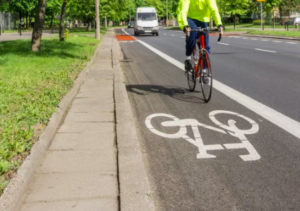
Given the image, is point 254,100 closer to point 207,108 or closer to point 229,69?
point 207,108

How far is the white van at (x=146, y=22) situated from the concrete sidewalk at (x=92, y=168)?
3391 centimetres

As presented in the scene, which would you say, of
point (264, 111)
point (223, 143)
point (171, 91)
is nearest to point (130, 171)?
point (223, 143)

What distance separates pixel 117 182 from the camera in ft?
11.1

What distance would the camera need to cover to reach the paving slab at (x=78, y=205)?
294 centimetres

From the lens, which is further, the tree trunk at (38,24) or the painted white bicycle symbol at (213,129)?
the tree trunk at (38,24)

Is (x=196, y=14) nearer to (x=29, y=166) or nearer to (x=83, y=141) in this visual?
(x=83, y=141)

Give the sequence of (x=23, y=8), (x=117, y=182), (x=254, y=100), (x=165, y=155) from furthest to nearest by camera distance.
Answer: (x=23, y=8), (x=254, y=100), (x=165, y=155), (x=117, y=182)

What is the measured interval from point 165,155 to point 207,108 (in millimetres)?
2281

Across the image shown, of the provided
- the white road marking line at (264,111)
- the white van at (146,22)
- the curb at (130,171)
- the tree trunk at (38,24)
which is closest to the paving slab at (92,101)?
the curb at (130,171)

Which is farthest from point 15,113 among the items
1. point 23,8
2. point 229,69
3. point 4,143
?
point 23,8

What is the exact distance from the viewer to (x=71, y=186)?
3.32 meters

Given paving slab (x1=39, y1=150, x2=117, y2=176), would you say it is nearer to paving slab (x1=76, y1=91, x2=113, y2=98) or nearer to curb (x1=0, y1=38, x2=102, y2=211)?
curb (x1=0, y1=38, x2=102, y2=211)

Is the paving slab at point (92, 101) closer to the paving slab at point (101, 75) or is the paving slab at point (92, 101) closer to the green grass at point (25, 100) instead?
the green grass at point (25, 100)

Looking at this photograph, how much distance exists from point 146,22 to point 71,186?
37451mm
